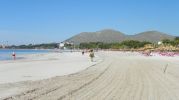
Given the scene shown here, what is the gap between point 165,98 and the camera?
11383 millimetres

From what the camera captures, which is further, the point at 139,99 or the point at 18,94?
the point at 18,94

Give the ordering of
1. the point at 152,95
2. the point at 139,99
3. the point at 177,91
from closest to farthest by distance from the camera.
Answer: the point at 139,99
the point at 152,95
the point at 177,91

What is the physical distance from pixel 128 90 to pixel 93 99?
2.48 metres

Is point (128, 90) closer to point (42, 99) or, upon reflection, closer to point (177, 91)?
point (177, 91)

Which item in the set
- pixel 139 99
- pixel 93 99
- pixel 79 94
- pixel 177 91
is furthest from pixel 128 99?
pixel 177 91

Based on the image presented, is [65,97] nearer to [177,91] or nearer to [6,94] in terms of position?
[6,94]

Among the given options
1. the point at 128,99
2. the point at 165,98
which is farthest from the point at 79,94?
the point at 165,98

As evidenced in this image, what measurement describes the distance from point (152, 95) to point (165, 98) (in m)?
0.68

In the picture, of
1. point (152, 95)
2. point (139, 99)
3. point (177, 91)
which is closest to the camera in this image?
point (139, 99)

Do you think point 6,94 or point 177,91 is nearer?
point 6,94

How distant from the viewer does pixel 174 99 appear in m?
11.2

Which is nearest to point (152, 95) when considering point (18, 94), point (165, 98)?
point (165, 98)

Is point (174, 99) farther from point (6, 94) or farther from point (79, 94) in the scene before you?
point (6, 94)

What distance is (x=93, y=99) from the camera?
36.4ft
